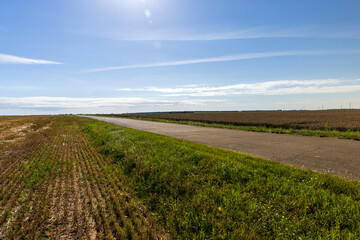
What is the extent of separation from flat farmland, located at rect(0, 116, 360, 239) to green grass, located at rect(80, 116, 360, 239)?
0.06ft

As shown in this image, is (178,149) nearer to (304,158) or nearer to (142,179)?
(142,179)

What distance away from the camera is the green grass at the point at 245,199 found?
10.2ft

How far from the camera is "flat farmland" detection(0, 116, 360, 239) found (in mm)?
3223

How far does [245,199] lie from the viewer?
4.02 meters

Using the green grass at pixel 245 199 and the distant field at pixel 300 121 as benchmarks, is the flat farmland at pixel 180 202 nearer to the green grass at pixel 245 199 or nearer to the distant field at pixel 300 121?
the green grass at pixel 245 199

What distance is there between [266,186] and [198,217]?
2.13m

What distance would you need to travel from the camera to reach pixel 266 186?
460 cm

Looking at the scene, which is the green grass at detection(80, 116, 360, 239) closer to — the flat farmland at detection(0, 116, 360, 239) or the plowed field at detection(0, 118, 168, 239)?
the flat farmland at detection(0, 116, 360, 239)

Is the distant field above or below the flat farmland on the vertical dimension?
above

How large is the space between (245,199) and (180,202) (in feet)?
4.73

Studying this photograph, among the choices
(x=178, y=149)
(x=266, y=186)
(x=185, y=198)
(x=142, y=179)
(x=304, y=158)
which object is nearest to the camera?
(x=185, y=198)

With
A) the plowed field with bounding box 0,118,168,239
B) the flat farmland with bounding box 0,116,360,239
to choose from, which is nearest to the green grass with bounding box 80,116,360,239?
Result: the flat farmland with bounding box 0,116,360,239

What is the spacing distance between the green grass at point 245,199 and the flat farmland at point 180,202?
0.02 meters

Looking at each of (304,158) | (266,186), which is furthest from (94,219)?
(304,158)
